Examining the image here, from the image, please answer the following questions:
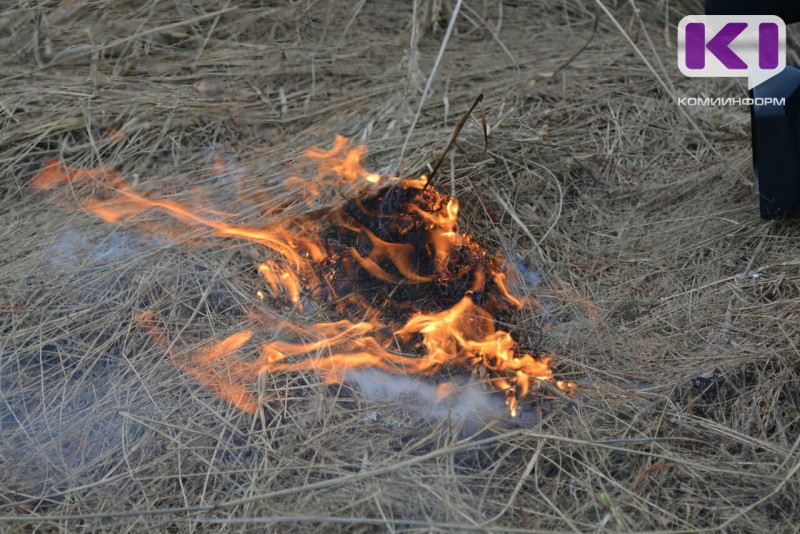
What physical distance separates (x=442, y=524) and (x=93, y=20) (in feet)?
12.3

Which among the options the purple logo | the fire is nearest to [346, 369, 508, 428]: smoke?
the fire

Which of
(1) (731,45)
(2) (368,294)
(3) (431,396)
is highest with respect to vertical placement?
(1) (731,45)

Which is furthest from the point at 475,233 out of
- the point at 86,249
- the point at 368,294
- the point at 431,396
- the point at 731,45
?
the point at 731,45

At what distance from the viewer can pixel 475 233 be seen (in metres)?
3.29

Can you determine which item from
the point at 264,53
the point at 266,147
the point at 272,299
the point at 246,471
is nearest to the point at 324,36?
the point at 264,53

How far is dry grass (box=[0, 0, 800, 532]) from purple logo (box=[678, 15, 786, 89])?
6.1 inches

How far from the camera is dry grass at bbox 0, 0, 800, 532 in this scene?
2.22 m

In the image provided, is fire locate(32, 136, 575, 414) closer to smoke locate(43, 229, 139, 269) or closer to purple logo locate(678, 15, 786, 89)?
smoke locate(43, 229, 139, 269)

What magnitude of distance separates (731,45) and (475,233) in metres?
2.06

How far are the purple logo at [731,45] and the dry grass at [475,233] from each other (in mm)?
156

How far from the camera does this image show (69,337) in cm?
279

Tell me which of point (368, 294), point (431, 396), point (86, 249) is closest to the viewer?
point (431, 396)

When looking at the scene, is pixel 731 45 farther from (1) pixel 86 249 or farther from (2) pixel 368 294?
(1) pixel 86 249

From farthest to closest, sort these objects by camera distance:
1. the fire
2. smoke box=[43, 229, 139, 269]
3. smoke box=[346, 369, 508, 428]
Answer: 1. smoke box=[43, 229, 139, 269]
2. the fire
3. smoke box=[346, 369, 508, 428]
